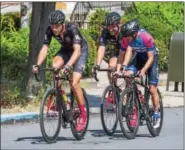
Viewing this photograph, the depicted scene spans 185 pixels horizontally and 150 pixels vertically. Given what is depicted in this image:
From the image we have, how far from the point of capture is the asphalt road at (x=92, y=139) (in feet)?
30.3

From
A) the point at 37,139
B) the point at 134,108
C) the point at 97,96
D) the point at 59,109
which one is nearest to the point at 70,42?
the point at 59,109

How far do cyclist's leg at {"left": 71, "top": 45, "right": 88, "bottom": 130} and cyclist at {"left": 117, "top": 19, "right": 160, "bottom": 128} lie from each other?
0.54 metres

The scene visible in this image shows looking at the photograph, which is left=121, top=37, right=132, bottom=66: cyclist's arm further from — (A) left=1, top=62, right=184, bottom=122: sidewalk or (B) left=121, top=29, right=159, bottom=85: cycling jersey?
(A) left=1, top=62, right=184, bottom=122: sidewalk

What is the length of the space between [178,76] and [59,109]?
6418 millimetres

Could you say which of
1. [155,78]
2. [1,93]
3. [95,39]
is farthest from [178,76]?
[155,78]

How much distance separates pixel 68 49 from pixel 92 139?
1.22 meters

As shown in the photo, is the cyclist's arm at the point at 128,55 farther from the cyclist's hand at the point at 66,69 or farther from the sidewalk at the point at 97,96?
the sidewalk at the point at 97,96

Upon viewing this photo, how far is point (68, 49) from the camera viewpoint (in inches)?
374

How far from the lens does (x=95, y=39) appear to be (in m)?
18.2

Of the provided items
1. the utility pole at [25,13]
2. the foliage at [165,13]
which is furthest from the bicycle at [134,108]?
the foliage at [165,13]

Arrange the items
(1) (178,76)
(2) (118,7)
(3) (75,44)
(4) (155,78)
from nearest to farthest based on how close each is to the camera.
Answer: (3) (75,44), (4) (155,78), (1) (178,76), (2) (118,7)

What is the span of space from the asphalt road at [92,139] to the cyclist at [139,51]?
0.61 m

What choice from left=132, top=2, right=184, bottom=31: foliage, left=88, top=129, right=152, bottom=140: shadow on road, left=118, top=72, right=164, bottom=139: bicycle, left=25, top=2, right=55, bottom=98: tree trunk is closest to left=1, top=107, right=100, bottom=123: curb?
left=88, top=129, right=152, bottom=140: shadow on road

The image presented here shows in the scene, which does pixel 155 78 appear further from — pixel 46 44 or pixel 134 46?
pixel 46 44
